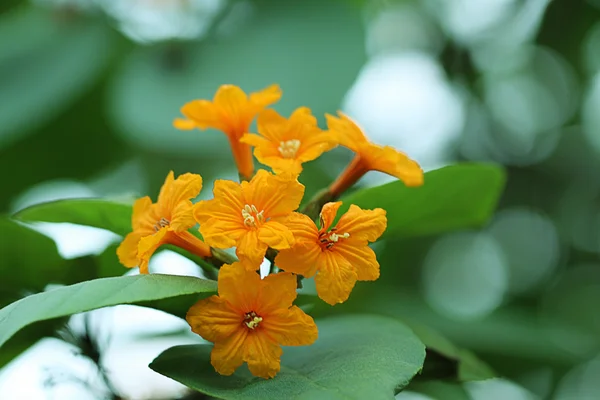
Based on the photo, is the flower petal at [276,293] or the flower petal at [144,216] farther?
the flower petal at [144,216]

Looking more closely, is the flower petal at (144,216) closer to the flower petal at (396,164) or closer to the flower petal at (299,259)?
the flower petal at (299,259)

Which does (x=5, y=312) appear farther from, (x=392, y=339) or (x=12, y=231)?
(x=392, y=339)

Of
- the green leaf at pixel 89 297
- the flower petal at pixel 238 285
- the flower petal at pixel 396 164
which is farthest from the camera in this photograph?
the flower petal at pixel 396 164

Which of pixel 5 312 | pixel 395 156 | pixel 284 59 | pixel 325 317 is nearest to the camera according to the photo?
pixel 5 312

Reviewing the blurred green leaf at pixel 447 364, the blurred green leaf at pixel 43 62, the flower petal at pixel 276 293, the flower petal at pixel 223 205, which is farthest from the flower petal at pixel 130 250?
the blurred green leaf at pixel 43 62

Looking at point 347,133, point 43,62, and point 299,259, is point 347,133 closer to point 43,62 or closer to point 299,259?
point 299,259

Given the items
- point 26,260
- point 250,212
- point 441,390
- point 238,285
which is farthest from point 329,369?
point 26,260

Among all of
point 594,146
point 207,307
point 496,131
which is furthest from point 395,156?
point 594,146
